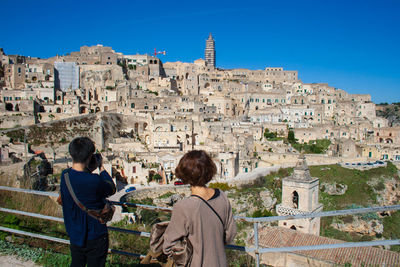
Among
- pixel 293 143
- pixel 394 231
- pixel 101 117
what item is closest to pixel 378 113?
pixel 293 143

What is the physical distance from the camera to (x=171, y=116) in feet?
137

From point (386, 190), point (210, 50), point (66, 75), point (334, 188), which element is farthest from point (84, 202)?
point (210, 50)

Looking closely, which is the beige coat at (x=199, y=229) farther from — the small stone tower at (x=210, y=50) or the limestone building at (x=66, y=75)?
the small stone tower at (x=210, y=50)

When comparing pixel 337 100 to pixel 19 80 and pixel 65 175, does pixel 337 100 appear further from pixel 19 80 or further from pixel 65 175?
pixel 65 175

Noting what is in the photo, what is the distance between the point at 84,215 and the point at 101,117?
38.3 m

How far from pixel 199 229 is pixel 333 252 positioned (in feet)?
35.1

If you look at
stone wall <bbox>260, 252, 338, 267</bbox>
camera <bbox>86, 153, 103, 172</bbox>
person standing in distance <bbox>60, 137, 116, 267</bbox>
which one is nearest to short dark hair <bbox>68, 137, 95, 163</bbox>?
person standing in distance <bbox>60, 137, 116, 267</bbox>

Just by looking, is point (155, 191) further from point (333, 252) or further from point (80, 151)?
point (80, 151)

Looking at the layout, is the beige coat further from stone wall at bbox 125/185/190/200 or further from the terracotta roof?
stone wall at bbox 125/185/190/200

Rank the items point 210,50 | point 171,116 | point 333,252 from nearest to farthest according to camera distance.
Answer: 1. point 333,252
2. point 171,116
3. point 210,50

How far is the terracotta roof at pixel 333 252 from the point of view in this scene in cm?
1094

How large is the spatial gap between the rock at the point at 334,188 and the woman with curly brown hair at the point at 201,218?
30396 mm

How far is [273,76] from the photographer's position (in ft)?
239

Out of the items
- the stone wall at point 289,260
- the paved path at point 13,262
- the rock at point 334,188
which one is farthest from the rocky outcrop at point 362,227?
the paved path at point 13,262
